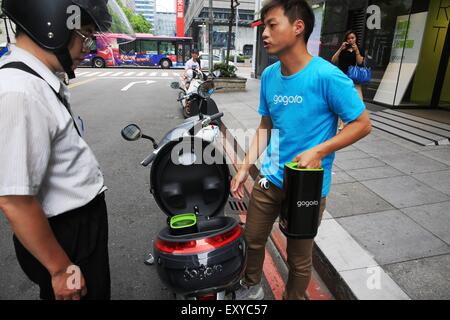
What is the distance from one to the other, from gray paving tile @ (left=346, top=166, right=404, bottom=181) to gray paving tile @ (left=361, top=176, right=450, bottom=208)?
0.11 meters

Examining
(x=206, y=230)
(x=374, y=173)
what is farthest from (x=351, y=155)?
(x=206, y=230)

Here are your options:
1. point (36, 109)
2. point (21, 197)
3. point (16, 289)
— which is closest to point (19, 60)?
point (36, 109)

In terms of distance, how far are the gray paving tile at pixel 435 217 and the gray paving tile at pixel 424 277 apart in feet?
1.28

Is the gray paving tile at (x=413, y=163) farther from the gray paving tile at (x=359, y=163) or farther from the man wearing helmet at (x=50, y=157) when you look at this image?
the man wearing helmet at (x=50, y=157)

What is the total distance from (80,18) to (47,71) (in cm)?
25

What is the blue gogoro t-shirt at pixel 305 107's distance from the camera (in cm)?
156

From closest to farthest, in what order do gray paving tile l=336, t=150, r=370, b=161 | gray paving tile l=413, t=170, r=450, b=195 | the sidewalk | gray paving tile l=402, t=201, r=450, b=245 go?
the sidewalk, gray paving tile l=402, t=201, r=450, b=245, gray paving tile l=413, t=170, r=450, b=195, gray paving tile l=336, t=150, r=370, b=161

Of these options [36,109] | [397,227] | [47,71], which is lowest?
[397,227]

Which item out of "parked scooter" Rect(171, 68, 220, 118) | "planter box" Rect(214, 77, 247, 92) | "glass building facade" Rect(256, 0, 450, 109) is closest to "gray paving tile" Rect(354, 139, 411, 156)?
"parked scooter" Rect(171, 68, 220, 118)

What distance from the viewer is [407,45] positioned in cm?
837

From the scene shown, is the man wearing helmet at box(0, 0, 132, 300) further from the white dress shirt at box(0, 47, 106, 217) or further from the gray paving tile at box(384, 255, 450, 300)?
the gray paving tile at box(384, 255, 450, 300)

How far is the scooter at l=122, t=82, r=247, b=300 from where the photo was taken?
1436mm

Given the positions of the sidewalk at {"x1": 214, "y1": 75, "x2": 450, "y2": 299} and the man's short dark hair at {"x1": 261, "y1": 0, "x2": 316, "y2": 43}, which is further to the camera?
the sidewalk at {"x1": 214, "y1": 75, "x2": 450, "y2": 299}
